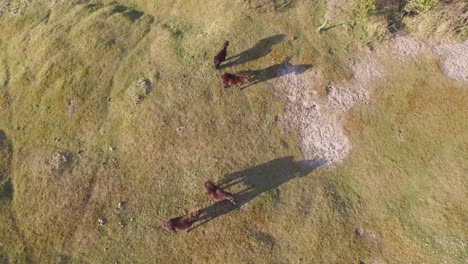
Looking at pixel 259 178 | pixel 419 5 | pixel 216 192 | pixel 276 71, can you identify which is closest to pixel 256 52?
pixel 276 71

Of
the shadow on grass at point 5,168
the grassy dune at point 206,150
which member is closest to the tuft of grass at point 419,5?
the grassy dune at point 206,150

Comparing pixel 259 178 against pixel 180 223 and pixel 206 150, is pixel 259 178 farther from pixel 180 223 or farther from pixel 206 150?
pixel 180 223

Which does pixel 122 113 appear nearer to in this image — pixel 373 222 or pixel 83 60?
pixel 83 60

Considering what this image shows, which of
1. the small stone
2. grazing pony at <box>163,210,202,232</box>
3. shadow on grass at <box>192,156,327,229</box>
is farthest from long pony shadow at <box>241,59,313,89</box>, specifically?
the small stone

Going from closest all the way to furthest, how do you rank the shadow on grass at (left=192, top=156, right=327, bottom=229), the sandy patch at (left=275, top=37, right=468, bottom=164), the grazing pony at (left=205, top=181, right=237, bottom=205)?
the grazing pony at (left=205, top=181, right=237, bottom=205) → the shadow on grass at (left=192, top=156, right=327, bottom=229) → the sandy patch at (left=275, top=37, right=468, bottom=164)

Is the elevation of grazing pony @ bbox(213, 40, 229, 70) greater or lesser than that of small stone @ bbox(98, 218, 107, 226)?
greater

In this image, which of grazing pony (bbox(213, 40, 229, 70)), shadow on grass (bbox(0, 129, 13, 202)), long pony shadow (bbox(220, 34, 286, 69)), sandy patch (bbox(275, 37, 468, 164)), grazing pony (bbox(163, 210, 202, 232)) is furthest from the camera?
long pony shadow (bbox(220, 34, 286, 69))

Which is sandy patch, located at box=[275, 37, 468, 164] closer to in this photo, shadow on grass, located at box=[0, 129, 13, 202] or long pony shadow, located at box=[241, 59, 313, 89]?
long pony shadow, located at box=[241, 59, 313, 89]

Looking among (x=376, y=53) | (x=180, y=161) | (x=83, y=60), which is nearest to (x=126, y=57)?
(x=83, y=60)
